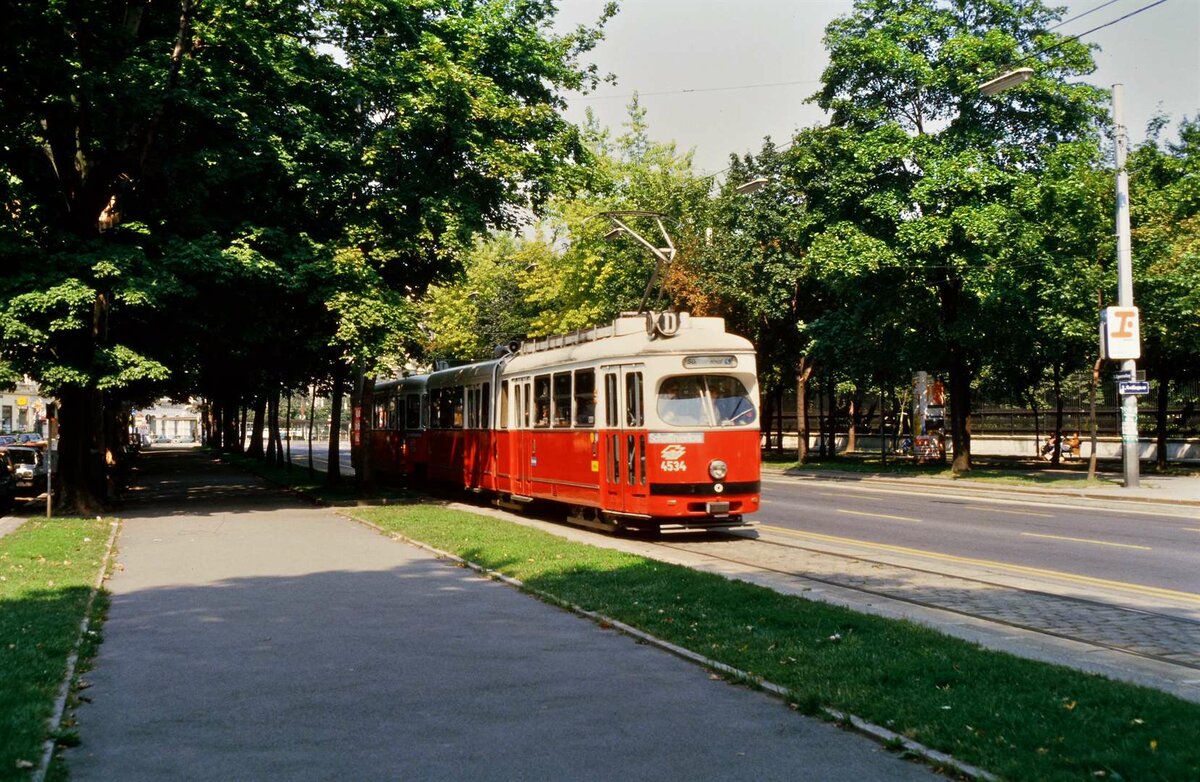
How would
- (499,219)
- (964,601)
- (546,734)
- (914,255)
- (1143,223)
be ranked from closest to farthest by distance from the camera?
1. (546,734)
2. (964,601)
3. (499,219)
4. (1143,223)
5. (914,255)

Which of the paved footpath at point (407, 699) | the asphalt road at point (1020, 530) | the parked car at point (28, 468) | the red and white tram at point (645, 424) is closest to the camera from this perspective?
the paved footpath at point (407, 699)

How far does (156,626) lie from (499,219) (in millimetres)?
18832

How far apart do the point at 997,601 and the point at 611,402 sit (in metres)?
8.20

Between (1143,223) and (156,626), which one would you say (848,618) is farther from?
(1143,223)

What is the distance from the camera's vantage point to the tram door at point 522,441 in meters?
21.8

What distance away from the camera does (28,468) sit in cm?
3278

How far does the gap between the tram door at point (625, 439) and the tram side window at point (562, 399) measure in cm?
163

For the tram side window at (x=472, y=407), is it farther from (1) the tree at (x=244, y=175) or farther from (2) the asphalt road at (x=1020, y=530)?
(2) the asphalt road at (x=1020, y=530)

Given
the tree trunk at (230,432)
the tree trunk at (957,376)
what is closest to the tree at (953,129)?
the tree trunk at (957,376)

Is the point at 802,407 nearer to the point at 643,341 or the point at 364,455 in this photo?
the point at 364,455

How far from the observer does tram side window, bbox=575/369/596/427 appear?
18703 millimetres

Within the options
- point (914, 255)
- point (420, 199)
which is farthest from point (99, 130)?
point (914, 255)

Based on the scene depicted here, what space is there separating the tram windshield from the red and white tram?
0.05 ft

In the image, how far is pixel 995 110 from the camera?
33.4m
